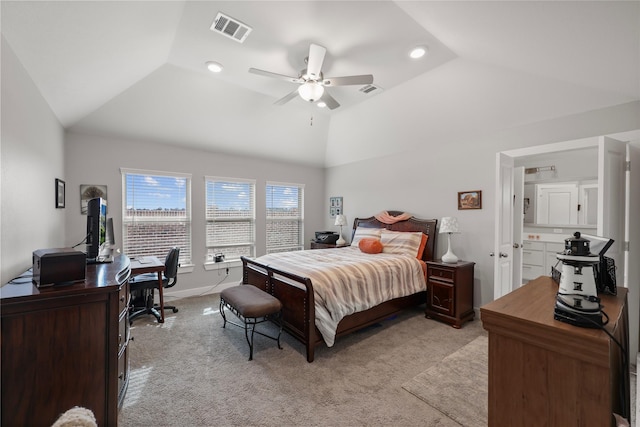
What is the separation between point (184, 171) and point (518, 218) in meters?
5.42

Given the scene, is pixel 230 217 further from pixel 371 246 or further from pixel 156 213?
pixel 371 246

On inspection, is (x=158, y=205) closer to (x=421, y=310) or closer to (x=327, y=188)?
(x=327, y=188)

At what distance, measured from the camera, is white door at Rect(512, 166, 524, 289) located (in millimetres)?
4039

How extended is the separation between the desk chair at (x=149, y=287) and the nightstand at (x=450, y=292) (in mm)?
3534

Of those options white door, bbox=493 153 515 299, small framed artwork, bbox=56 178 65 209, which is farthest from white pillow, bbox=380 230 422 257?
small framed artwork, bbox=56 178 65 209

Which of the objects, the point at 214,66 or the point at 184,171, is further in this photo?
the point at 184,171

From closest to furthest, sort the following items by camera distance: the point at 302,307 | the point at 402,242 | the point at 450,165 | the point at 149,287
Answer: the point at 302,307 → the point at 149,287 → the point at 450,165 → the point at 402,242

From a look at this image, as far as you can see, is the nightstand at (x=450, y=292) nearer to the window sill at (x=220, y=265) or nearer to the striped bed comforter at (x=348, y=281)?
the striped bed comforter at (x=348, y=281)

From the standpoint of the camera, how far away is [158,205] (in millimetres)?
4359

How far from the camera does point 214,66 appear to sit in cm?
323

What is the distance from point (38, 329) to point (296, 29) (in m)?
2.84

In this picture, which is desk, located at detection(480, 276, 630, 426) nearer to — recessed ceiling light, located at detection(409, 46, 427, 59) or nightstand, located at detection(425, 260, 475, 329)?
nightstand, located at detection(425, 260, 475, 329)

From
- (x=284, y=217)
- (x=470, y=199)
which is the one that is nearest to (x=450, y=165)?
(x=470, y=199)

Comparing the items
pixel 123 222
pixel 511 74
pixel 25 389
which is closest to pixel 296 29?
pixel 511 74
